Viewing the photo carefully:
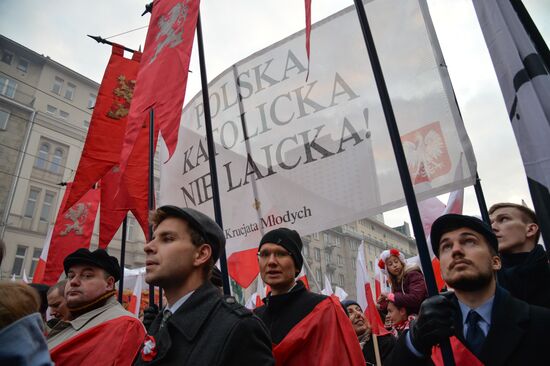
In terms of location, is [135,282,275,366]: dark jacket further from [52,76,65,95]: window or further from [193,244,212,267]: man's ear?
[52,76,65,95]: window

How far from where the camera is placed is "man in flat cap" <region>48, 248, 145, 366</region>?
2.44 metres

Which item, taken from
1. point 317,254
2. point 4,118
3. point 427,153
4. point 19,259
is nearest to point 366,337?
point 427,153

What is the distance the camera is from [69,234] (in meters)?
6.10

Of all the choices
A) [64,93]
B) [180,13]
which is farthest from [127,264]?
[180,13]

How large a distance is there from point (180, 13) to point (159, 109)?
117 centimetres

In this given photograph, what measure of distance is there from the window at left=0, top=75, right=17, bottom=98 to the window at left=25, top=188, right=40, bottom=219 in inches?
290

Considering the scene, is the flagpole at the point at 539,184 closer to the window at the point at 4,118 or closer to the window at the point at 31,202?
the window at the point at 31,202

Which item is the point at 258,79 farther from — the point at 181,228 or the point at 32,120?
the point at 32,120

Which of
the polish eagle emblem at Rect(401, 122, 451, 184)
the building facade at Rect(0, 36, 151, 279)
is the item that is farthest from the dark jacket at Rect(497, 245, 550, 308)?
the building facade at Rect(0, 36, 151, 279)

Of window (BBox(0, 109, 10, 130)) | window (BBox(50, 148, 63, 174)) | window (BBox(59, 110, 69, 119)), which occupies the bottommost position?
window (BBox(50, 148, 63, 174))

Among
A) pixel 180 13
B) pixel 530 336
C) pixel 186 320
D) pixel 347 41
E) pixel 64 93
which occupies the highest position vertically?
pixel 64 93

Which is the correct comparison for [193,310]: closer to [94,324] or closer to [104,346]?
[104,346]

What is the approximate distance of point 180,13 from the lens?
4.16 m

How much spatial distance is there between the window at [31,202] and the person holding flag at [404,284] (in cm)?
2637
